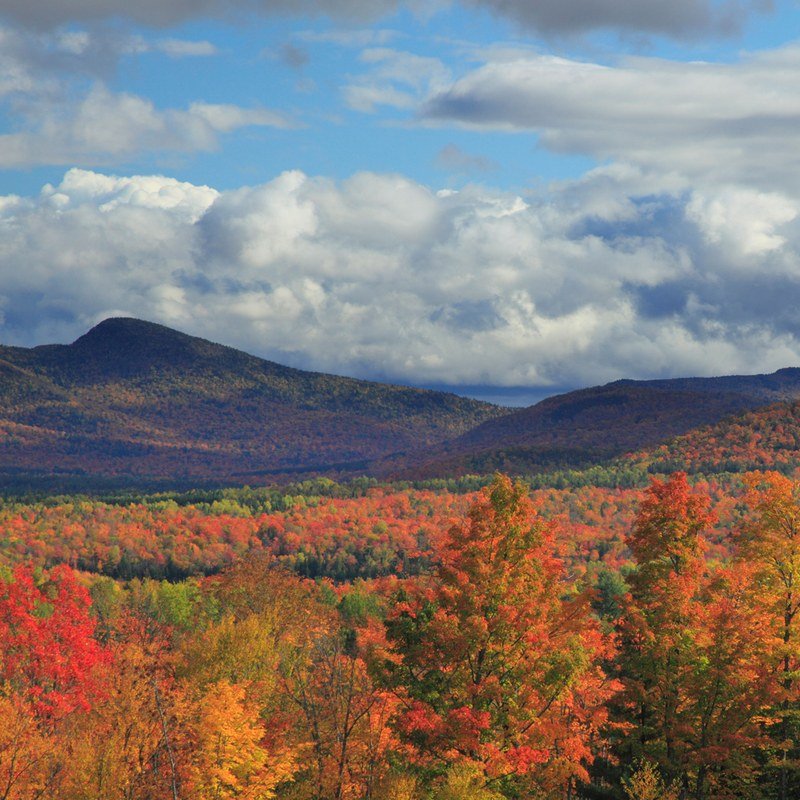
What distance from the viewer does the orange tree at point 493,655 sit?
135 ft

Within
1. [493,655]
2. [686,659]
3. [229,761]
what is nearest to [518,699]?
[493,655]

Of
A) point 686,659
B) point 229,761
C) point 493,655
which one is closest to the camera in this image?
point 493,655

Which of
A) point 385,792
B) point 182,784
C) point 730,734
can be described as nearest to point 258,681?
point 182,784

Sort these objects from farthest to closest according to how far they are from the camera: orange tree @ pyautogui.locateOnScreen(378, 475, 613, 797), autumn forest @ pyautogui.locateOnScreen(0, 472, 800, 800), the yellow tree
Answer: the yellow tree → autumn forest @ pyautogui.locateOnScreen(0, 472, 800, 800) → orange tree @ pyautogui.locateOnScreen(378, 475, 613, 797)

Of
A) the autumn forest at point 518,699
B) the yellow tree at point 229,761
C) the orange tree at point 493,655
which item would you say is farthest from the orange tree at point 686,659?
the yellow tree at point 229,761

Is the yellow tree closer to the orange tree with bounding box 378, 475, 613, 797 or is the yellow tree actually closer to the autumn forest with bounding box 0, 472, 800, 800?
the autumn forest with bounding box 0, 472, 800, 800

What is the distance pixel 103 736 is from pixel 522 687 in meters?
22.0

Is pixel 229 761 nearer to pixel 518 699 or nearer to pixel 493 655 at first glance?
pixel 493 655

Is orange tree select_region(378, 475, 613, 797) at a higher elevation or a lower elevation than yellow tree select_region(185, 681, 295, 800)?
higher

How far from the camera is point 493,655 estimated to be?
42438 mm

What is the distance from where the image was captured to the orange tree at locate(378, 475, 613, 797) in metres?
41.2

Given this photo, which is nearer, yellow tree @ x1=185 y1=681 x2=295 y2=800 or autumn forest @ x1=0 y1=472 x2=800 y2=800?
autumn forest @ x1=0 y1=472 x2=800 y2=800

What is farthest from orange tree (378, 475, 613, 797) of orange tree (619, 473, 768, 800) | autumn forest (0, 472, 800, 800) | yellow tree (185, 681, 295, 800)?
yellow tree (185, 681, 295, 800)

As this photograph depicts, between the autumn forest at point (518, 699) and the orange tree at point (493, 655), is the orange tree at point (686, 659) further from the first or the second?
the orange tree at point (493, 655)
